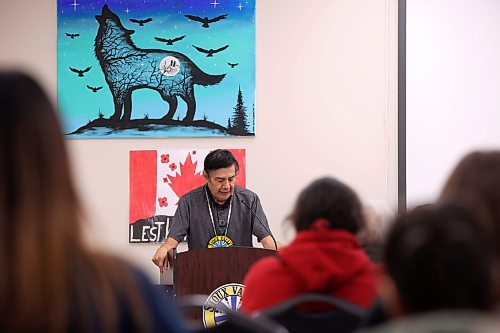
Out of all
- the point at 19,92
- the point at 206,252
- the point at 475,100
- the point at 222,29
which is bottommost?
the point at 206,252

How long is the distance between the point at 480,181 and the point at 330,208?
0.67 meters

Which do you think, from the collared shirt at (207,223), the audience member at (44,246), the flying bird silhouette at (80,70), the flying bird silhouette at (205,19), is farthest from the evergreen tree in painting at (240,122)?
the audience member at (44,246)

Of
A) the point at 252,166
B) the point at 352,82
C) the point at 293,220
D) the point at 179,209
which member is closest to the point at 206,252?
the point at 179,209

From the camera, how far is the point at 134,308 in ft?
3.14

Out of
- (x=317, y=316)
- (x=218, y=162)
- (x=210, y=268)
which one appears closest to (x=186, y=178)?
(x=218, y=162)

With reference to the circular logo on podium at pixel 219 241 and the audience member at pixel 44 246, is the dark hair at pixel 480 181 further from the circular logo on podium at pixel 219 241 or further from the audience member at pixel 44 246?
the circular logo on podium at pixel 219 241

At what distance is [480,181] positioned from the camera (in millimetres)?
1296

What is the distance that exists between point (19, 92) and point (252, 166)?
3962 millimetres

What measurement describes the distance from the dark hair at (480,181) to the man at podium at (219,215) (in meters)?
2.65

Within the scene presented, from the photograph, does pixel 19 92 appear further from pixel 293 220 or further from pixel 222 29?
pixel 222 29

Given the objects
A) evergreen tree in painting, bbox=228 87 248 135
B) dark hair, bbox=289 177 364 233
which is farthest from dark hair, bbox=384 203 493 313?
evergreen tree in painting, bbox=228 87 248 135

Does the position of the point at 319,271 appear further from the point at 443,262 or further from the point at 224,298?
the point at 224,298

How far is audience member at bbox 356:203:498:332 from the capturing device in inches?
33.9

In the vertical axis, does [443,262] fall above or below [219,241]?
above
